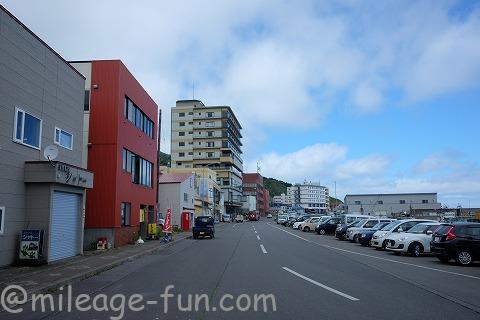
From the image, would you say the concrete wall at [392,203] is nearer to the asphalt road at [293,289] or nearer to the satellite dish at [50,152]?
the asphalt road at [293,289]

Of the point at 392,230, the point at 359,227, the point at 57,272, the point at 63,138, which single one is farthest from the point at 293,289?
the point at 359,227

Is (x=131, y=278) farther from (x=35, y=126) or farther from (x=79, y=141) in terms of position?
(x=79, y=141)

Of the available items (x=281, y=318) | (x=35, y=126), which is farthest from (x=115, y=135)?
(x=281, y=318)

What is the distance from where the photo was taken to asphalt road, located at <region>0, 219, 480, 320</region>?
8391mm

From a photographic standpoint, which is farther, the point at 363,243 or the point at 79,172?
the point at 363,243

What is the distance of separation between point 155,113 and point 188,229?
20.0 m

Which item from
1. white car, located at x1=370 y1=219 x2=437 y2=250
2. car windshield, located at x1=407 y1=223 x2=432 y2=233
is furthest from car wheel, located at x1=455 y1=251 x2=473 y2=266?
white car, located at x1=370 y1=219 x2=437 y2=250

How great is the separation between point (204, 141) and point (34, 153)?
102214 millimetres

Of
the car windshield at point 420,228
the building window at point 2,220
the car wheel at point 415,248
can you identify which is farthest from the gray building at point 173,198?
the building window at point 2,220

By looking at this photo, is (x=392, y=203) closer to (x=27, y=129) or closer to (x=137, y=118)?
(x=137, y=118)

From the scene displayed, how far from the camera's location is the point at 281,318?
26.0ft

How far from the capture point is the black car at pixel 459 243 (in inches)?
691

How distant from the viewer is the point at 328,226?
42.7m

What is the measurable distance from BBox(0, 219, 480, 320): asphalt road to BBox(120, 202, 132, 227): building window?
31.7ft
